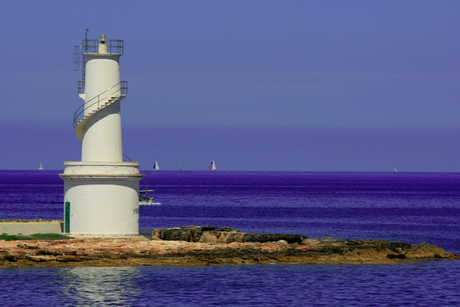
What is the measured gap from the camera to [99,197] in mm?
38875

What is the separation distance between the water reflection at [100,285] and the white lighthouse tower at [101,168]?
17.0 ft

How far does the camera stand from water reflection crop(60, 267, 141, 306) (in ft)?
94.4

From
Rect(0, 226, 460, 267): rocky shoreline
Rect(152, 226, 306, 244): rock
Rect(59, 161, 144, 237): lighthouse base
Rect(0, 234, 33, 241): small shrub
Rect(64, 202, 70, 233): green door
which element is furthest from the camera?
Rect(152, 226, 306, 244): rock

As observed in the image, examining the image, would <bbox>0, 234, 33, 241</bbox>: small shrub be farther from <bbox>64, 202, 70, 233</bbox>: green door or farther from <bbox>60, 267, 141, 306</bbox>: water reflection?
<bbox>60, 267, 141, 306</bbox>: water reflection

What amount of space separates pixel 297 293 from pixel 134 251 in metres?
10.0

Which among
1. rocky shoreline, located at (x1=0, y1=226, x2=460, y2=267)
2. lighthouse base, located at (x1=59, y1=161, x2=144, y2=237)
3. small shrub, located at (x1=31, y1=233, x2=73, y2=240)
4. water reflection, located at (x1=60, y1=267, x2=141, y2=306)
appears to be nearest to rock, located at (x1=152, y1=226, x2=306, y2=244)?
rocky shoreline, located at (x1=0, y1=226, x2=460, y2=267)

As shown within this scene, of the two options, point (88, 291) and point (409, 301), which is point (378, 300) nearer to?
point (409, 301)

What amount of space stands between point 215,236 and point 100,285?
11811 mm

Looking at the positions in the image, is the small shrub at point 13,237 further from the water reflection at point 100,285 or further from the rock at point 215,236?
the rock at point 215,236

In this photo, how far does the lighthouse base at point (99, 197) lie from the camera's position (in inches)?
1532

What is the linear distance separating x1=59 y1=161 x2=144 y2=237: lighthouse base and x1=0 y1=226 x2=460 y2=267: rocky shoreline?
1.08 meters

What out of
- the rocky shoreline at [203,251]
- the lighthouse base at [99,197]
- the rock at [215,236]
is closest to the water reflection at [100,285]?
the rocky shoreline at [203,251]

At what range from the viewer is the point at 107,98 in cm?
3938

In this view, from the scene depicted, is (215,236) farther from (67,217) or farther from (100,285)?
(100,285)
